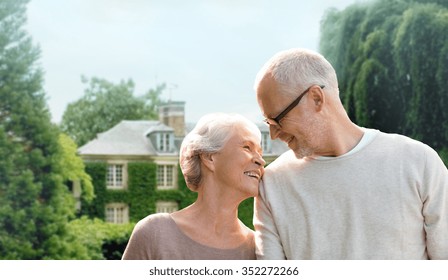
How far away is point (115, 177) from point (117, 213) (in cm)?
74

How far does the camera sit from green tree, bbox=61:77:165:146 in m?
20.1

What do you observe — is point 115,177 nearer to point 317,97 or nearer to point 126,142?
point 126,142

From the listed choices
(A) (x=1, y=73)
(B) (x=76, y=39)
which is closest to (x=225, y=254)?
(A) (x=1, y=73)

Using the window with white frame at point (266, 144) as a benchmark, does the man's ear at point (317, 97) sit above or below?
above

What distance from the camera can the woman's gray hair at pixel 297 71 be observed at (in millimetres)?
1379

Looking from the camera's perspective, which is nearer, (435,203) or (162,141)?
(435,203)

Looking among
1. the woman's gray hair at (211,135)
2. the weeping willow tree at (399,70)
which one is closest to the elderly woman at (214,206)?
the woman's gray hair at (211,135)

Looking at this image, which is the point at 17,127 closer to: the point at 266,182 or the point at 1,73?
the point at 1,73

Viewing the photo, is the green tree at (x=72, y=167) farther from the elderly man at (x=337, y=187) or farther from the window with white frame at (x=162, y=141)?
the elderly man at (x=337, y=187)

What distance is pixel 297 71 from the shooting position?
139cm

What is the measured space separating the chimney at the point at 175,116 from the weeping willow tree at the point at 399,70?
4.76m

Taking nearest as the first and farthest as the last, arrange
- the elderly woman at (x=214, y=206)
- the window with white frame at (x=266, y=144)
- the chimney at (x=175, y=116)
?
the elderly woman at (x=214, y=206)
the window with white frame at (x=266, y=144)
the chimney at (x=175, y=116)

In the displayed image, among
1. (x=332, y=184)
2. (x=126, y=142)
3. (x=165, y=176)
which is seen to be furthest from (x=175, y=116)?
(x=332, y=184)
